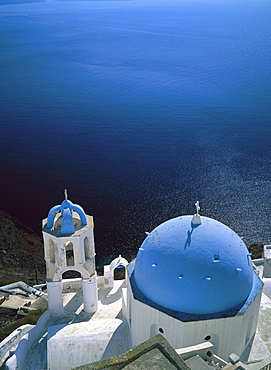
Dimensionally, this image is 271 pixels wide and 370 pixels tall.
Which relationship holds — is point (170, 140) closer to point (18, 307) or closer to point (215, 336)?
point (18, 307)

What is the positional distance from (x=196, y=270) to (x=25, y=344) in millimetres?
10428

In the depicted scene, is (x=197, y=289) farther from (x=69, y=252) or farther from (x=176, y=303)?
(x=69, y=252)

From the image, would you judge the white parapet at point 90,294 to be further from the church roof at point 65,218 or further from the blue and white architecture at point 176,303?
the church roof at point 65,218

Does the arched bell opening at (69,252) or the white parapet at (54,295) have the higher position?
the arched bell opening at (69,252)

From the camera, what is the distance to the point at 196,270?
17.1 m

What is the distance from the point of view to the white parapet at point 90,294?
22.9 m

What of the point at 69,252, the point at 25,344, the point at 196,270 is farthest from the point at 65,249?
the point at 196,270

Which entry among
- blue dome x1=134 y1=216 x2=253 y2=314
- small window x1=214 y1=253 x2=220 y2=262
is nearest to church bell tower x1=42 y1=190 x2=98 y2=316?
blue dome x1=134 y1=216 x2=253 y2=314

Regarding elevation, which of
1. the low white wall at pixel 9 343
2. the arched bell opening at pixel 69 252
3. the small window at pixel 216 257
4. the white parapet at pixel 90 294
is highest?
the small window at pixel 216 257

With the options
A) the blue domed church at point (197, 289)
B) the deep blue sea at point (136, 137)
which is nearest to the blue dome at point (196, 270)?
the blue domed church at point (197, 289)

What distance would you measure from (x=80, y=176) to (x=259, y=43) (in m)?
99.5

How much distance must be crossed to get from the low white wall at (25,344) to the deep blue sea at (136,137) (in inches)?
813

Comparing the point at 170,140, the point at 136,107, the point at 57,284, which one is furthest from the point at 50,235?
the point at 136,107

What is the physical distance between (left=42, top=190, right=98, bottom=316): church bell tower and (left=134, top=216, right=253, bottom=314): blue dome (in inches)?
201
